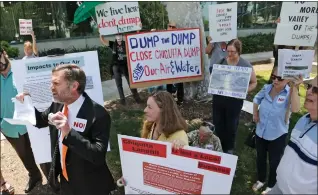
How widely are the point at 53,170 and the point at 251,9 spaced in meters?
16.4

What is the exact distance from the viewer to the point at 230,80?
3.99 meters

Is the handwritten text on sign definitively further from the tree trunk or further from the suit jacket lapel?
the suit jacket lapel

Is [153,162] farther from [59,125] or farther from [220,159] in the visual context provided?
[59,125]

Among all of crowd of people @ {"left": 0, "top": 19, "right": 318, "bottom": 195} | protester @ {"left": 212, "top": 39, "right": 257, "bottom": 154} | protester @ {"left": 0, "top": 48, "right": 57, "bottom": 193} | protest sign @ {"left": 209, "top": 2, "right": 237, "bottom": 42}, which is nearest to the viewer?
crowd of people @ {"left": 0, "top": 19, "right": 318, "bottom": 195}

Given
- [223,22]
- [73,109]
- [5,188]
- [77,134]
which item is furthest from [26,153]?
[223,22]

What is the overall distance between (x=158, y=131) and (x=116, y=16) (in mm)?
3960

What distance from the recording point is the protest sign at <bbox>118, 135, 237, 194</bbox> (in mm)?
1901

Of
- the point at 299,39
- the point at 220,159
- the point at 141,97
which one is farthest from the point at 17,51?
the point at 220,159

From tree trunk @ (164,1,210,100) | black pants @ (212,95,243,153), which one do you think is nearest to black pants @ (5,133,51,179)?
black pants @ (212,95,243,153)

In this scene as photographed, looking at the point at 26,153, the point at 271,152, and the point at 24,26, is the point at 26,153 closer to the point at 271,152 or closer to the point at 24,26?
the point at 271,152

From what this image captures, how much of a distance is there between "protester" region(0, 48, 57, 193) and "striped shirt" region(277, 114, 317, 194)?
254 centimetres

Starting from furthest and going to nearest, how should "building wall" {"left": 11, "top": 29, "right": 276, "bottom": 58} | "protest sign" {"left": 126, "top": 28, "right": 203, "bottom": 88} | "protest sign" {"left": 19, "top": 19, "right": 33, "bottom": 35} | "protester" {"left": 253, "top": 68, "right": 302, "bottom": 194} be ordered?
"building wall" {"left": 11, "top": 29, "right": 276, "bottom": 58} < "protest sign" {"left": 19, "top": 19, "right": 33, "bottom": 35} < "protest sign" {"left": 126, "top": 28, "right": 203, "bottom": 88} < "protester" {"left": 253, "top": 68, "right": 302, "bottom": 194}

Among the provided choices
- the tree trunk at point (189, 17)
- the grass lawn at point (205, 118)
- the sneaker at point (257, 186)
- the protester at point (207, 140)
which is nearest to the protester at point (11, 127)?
the grass lawn at point (205, 118)

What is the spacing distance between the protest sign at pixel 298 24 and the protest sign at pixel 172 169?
2782 mm
